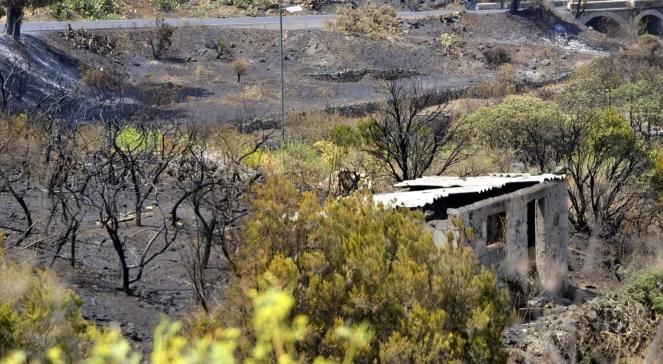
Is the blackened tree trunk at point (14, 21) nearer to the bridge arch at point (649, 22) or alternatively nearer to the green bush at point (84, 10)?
the green bush at point (84, 10)

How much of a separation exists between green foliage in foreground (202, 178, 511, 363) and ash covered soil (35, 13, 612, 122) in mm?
24954

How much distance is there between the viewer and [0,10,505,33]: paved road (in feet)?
160

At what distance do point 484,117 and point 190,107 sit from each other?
11523mm

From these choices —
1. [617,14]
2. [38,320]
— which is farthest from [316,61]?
[38,320]

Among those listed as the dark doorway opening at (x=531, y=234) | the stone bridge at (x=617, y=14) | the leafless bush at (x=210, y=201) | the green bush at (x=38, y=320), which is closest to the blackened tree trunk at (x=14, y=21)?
the leafless bush at (x=210, y=201)

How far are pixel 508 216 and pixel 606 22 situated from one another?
57031 mm

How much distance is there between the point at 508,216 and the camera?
17500mm

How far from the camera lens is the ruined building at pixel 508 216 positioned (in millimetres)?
16297

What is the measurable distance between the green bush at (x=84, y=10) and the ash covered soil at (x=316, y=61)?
5905mm

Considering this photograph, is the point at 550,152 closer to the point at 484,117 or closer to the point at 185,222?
the point at 484,117

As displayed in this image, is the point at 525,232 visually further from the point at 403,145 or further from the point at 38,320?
the point at 38,320

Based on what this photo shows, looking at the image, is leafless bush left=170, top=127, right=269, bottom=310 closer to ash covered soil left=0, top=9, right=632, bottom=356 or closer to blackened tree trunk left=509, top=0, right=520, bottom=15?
ash covered soil left=0, top=9, right=632, bottom=356

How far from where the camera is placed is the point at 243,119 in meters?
36.6

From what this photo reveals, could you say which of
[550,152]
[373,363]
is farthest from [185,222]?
[550,152]
